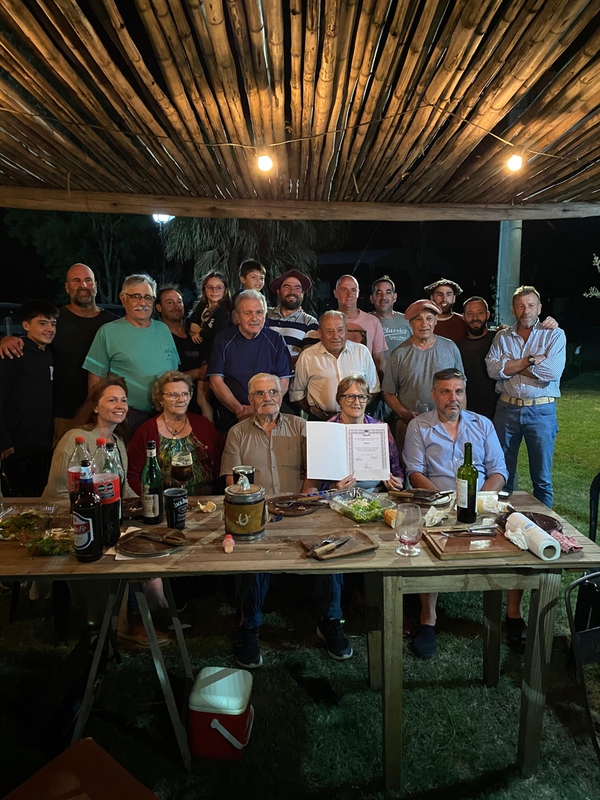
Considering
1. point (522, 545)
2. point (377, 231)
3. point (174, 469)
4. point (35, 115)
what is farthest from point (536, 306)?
point (377, 231)

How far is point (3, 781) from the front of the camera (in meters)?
2.33

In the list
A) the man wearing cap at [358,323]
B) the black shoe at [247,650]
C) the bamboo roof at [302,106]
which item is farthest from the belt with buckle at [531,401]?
the black shoe at [247,650]

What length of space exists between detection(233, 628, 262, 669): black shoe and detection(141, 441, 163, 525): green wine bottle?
38.5 inches

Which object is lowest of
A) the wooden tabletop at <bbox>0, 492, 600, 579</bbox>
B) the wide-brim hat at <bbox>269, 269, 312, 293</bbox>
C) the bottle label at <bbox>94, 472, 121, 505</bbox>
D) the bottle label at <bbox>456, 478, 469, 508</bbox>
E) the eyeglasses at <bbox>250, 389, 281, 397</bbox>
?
the wooden tabletop at <bbox>0, 492, 600, 579</bbox>

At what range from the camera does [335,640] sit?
3.12 meters

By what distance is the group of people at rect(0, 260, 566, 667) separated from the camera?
3328 mm

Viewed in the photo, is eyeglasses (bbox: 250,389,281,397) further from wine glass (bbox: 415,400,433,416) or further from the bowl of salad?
wine glass (bbox: 415,400,433,416)

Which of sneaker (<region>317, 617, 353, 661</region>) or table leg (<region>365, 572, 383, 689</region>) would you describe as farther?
sneaker (<region>317, 617, 353, 661</region>)

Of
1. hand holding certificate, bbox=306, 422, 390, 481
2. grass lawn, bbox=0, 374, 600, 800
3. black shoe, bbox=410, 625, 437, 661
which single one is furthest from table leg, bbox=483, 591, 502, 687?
hand holding certificate, bbox=306, 422, 390, 481

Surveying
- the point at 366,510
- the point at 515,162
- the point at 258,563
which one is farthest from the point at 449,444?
the point at 515,162

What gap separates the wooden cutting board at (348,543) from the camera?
7.34 ft

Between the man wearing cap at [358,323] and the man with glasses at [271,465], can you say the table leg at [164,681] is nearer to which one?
the man with glasses at [271,465]

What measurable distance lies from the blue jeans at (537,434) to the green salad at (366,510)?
85.2 inches

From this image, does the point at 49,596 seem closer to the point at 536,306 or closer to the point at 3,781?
the point at 3,781
